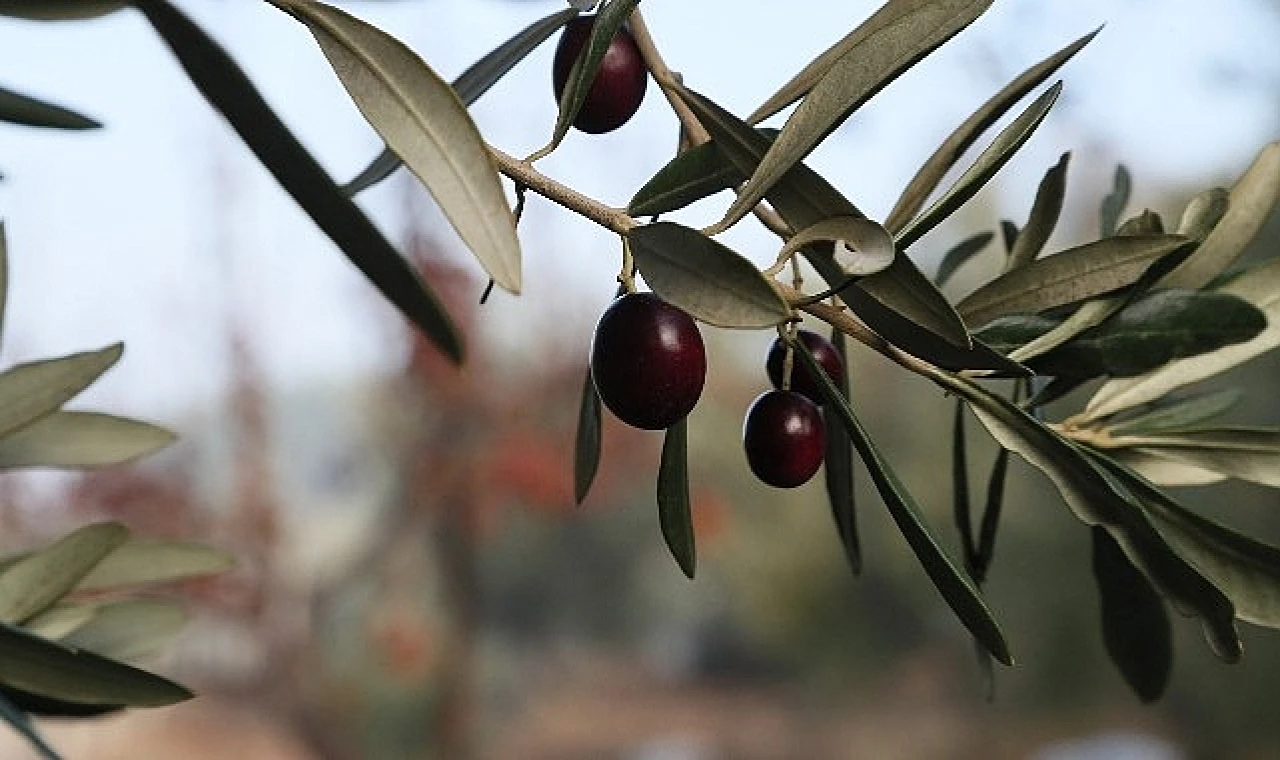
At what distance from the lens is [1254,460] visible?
377 mm

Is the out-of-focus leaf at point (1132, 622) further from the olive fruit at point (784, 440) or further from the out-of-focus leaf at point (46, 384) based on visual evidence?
the out-of-focus leaf at point (46, 384)

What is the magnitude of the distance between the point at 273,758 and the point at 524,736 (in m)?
0.74

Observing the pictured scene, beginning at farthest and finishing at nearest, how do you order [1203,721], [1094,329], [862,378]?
1. [862,378]
2. [1203,721]
3. [1094,329]

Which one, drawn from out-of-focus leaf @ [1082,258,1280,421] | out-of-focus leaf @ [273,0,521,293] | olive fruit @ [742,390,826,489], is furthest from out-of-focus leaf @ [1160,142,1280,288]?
out-of-focus leaf @ [273,0,521,293]

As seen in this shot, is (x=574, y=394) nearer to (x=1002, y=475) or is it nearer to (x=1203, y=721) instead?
(x=1203, y=721)

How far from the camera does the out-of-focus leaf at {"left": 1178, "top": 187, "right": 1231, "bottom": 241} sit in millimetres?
344

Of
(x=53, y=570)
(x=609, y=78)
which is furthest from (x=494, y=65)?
(x=53, y=570)

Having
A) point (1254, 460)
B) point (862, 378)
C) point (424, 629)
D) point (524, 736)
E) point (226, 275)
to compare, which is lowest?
point (524, 736)

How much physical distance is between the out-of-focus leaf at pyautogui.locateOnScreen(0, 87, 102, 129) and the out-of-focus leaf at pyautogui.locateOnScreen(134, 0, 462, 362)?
0.32 feet

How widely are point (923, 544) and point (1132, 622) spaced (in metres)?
0.15

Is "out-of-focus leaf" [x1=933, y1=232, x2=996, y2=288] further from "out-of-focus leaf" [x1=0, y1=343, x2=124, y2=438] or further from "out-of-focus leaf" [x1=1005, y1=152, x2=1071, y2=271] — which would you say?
"out-of-focus leaf" [x1=0, y1=343, x2=124, y2=438]

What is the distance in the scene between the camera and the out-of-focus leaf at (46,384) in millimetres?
380

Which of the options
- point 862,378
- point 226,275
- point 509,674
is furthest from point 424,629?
point 862,378

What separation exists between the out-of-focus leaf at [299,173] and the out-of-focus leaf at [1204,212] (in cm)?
21
